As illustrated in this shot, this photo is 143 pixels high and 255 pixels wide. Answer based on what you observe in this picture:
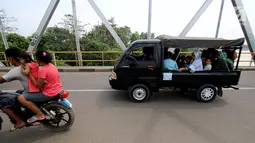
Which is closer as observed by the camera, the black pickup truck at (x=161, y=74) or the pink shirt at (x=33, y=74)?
the pink shirt at (x=33, y=74)

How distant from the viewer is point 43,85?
7.72 ft

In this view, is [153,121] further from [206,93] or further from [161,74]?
[206,93]

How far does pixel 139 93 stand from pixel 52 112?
230cm

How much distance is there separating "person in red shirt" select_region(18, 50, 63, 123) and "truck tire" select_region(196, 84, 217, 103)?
377cm

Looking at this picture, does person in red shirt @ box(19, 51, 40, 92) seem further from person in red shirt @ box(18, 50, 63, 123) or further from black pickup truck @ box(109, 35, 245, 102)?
black pickup truck @ box(109, 35, 245, 102)

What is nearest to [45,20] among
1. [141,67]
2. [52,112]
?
[141,67]

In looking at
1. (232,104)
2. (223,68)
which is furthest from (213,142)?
(223,68)

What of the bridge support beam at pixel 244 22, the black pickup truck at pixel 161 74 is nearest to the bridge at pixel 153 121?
the black pickup truck at pixel 161 74

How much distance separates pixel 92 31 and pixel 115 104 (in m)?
18.6

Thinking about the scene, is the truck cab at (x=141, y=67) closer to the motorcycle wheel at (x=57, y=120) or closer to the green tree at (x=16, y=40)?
the motorcycle wheel at (x=57, y=120)

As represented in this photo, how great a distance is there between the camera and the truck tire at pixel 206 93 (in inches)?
163

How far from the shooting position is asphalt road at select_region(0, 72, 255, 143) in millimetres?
2574

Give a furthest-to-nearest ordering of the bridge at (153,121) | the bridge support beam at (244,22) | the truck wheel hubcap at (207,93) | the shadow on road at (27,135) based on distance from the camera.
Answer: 1. the bridge support beam at (244,22)
2. the truck wheel hubcap at (207,93)
3. the bridge at (153,121)
4. the shadow on road at (27,135)

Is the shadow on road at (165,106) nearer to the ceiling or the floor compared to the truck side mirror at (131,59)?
nearer to the floor
